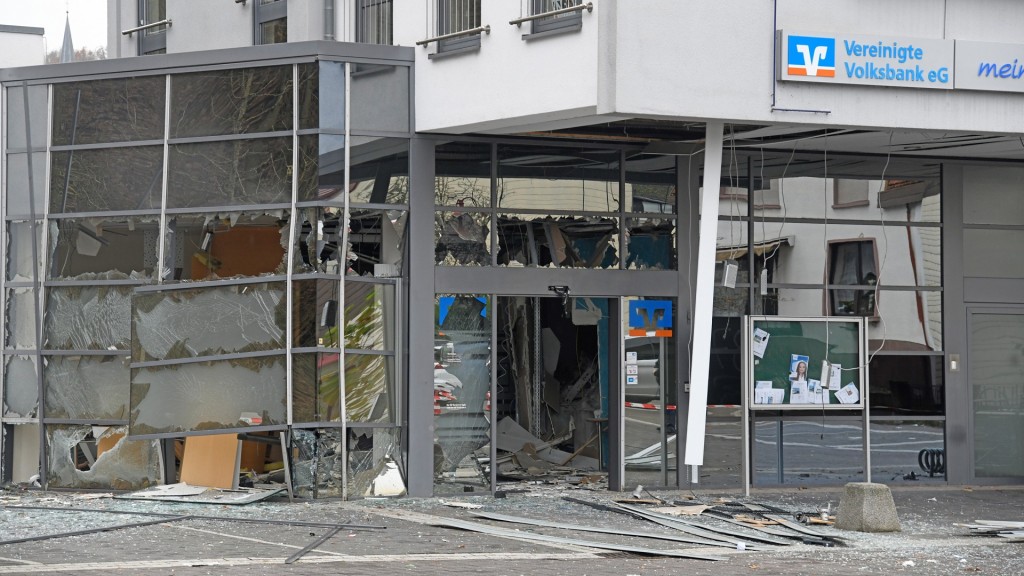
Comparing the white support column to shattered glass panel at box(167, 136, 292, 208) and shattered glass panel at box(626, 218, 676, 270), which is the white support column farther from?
shattered glass panel at box(167, 136, 292, 208)

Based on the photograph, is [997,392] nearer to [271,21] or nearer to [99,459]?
[271,21]

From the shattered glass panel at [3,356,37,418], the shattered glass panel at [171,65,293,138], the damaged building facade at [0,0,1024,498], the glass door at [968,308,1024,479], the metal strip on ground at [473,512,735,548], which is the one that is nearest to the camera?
the metal strip on ground at [473,512,735,548]

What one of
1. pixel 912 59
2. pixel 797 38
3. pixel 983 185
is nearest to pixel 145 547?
pixel 797 38

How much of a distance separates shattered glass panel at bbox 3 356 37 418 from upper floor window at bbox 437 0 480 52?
5.83 m

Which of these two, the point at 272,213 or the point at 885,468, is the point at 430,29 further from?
the point at 885,468

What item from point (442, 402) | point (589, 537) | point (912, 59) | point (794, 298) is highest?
point (912, 59)

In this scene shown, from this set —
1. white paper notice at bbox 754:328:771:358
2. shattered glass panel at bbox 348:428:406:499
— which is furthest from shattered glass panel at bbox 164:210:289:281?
white paper notice at bbox 754:328:771:358

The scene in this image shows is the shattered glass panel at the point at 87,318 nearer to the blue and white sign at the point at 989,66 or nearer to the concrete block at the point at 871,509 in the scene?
the concrete block at the point at 871,509

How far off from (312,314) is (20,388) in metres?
3.77

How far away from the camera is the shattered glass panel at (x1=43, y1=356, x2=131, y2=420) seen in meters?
15.3

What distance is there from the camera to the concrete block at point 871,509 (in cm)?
1291

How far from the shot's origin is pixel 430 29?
1494 centimetres

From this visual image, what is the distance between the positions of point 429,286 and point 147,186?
3296 mm

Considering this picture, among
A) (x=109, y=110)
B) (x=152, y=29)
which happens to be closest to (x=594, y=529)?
(x=109, y=110)
